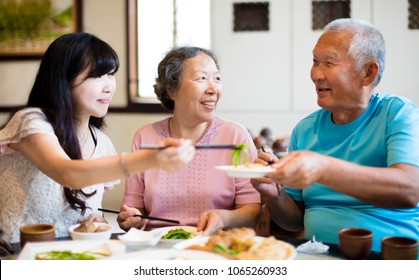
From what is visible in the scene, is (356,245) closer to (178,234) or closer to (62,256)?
(178,234)

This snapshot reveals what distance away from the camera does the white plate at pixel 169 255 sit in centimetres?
115

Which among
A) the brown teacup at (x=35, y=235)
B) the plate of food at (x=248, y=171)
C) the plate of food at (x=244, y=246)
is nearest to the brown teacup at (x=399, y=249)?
the plate of food at (x=244, y=246)

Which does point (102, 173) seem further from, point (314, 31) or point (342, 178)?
point (314, 31)

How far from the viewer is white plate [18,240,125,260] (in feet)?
3.91

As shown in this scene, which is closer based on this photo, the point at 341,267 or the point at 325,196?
the point at 341,267

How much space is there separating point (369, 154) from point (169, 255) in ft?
2.48

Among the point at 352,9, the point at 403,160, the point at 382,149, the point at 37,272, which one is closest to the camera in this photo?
the point at 37,272

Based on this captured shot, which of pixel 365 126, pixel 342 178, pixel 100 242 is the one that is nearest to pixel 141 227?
pixel 100 242

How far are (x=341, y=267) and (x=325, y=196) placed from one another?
0.46m

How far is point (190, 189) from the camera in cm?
179

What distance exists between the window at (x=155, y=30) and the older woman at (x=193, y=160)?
2995mm

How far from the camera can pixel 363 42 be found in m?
1.61

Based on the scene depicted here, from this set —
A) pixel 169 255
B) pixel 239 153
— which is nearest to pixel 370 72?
pixel 239 153

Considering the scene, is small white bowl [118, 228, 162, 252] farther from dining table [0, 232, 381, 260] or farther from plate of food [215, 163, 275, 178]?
plate of food [215, 163, 275, 178]
